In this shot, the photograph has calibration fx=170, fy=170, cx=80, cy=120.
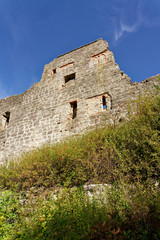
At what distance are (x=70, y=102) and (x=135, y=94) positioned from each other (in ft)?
10.1

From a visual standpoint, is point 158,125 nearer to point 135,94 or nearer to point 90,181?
point 90,181

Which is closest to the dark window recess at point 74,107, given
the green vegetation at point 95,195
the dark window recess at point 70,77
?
the dark window recess at point 70,77

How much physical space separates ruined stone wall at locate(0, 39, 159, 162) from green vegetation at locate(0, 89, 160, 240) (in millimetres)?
1795

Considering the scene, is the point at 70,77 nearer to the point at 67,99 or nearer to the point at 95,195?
the point at 67,99

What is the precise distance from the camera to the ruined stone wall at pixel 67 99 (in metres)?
7.20

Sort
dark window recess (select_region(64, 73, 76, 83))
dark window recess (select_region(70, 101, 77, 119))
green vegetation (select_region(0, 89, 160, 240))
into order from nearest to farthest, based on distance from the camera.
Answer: green vegetation (select_region(0, 89, 160, 240)) < dark window recess (select_region(70, 101, 77, 119)) < dark window recess (select_region(64, 73, 76, 83))

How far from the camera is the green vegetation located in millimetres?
2363

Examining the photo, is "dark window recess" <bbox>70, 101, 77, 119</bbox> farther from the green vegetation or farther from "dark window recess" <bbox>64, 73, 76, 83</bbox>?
the green vegetation

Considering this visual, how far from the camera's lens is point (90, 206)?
273 centimetres

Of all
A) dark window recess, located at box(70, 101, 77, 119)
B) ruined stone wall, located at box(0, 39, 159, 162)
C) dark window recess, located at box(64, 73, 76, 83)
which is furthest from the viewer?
dark window recess, located at box(64, 73, 76, 83)

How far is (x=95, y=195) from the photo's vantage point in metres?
3.23

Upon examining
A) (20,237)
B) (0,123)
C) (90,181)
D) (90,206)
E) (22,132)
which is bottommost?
(20,237)

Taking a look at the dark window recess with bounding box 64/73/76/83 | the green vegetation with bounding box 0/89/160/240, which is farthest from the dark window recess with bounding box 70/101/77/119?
the green vegetation with bounding box 0/89/160/240

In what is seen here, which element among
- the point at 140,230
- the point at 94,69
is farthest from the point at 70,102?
the point at 140,230
